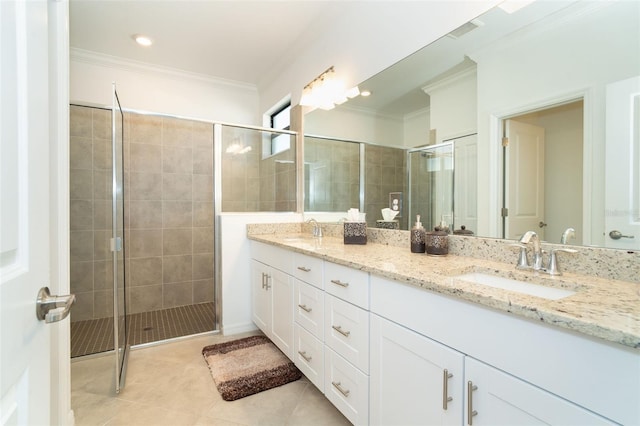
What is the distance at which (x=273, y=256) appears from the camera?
7.11 ft

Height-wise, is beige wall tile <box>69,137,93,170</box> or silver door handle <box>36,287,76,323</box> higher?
beige wall tile <box>69,137,93,170</box>

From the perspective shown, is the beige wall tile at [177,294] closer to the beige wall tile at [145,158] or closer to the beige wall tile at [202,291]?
the beige wall tile at [202,291]

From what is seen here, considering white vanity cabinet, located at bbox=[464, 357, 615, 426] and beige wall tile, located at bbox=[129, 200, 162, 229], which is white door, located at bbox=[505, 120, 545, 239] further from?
beige wall tile, located at bbox=[129, 200, 162, 229]

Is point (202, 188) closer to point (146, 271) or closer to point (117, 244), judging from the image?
point (146, 271)

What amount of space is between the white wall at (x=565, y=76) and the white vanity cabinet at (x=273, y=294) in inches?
46.9

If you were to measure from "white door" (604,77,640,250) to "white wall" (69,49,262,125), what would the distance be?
341 centimetres

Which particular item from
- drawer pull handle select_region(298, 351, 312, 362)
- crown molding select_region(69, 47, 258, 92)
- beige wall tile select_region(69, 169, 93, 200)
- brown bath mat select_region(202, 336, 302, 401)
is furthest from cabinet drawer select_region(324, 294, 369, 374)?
crown molding select_region(69, 47, 258, 92)

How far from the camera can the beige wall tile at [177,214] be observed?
3.29m

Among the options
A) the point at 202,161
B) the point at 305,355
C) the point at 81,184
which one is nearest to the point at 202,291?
the point at 202,161

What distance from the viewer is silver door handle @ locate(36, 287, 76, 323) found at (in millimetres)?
579

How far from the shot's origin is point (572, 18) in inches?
44.0

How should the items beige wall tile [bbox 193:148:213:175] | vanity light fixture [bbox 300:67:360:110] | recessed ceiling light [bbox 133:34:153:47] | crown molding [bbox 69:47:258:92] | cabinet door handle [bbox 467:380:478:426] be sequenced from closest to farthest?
1. cabinet door handle [bbox 467:380:478:426]
2. vanity light fixture [bbox 300:67:360:110]
3. recessed ceiling light [bbox 133:34:153:47]
4. crown molding [bbox 69:47:258:92]
5. beige wall tile [bbox 193:148:213:175]

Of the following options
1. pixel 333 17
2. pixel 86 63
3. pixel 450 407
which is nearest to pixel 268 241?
pixel 450 407

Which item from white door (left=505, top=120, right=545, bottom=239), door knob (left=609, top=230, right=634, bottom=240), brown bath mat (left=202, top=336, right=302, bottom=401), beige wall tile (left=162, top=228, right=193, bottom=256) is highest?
white door (left=505, top=120, right=545, bottom=239)
